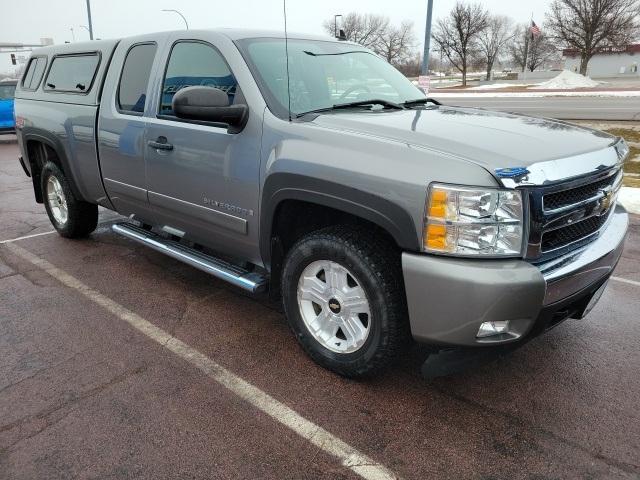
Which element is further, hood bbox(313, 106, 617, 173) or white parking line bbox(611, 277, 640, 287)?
white parking line bbox(611, 277, 640, 287)

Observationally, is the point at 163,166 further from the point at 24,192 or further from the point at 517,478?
the point at 24,192

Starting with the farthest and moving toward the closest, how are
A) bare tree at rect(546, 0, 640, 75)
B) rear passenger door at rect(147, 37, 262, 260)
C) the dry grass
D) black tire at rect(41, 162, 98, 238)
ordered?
1. bare tree at rect(546, 0, 640, 75)
2. the dry grass
3. black tire at rect(41, 162, 98, 238)
4. rear passenger door at rect(147, 37, 262, 260)

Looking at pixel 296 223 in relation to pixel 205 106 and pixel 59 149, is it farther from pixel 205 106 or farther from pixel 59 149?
pixel 59 149

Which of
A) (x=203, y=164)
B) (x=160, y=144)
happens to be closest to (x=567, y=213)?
(x=203, y=164)

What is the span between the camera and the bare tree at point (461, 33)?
182 ft

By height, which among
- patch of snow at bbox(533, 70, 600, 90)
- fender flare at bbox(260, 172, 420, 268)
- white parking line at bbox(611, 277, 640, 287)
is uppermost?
fender flare at bbox(260, 172, 420, 268)

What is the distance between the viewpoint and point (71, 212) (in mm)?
5410

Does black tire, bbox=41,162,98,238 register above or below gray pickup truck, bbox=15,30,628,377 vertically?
below

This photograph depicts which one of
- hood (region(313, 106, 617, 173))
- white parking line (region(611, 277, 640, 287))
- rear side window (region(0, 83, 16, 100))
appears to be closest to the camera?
hood (region(313, 106, 617, 173))

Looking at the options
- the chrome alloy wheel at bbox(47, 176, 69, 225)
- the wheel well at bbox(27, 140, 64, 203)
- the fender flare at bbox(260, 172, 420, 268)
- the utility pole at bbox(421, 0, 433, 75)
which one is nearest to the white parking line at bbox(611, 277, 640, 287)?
the fender flare at bbox(260, 172, 420, 268)

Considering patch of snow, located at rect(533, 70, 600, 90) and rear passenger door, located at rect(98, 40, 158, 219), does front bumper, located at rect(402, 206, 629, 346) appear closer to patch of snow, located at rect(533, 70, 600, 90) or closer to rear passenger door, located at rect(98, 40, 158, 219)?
rear passenger door, located at rect(98, 40, 158, 219)

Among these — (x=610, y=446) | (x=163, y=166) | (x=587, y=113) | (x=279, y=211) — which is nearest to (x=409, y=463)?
(x=610, y=446)

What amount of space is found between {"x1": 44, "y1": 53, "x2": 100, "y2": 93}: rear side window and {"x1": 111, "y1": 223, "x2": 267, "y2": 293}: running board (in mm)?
1320

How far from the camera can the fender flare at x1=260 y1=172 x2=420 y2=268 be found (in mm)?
2473
